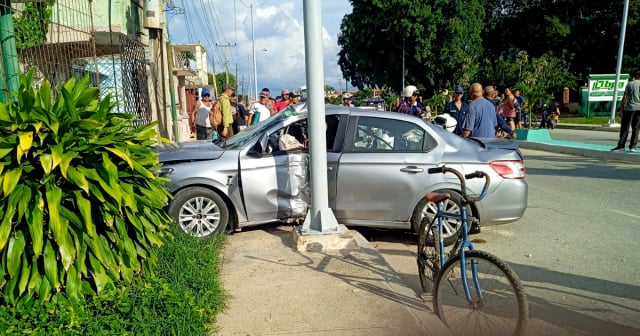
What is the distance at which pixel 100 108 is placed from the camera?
365cm

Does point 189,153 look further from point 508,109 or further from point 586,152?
point 586,152

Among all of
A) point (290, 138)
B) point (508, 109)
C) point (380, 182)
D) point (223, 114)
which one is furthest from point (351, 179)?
point (508, 109)

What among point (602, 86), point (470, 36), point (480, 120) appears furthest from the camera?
point (470, 36)

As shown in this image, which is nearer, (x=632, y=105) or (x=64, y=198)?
(x=64, y=198)

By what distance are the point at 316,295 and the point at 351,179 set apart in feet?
6.64

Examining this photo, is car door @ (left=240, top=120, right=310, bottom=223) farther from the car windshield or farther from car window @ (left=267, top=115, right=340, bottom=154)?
the car windshield

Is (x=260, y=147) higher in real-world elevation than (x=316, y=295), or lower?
higher

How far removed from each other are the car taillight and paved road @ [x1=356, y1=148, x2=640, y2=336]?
842 mm

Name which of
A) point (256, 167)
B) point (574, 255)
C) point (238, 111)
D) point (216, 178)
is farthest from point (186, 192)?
point (238, 111)

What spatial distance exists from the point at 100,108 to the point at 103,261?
41.7 inches

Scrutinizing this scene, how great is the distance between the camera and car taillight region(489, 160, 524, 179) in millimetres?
6062

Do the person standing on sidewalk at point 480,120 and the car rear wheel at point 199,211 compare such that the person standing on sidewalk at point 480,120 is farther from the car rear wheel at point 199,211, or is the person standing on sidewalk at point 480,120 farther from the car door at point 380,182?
the car rear wheel at point 199,211

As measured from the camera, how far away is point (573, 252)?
583 centimetres

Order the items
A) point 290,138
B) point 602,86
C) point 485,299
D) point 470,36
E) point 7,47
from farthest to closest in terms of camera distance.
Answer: point 470,36 < point 602,86 < point 290,138 < point 7,47 < point 485,299
